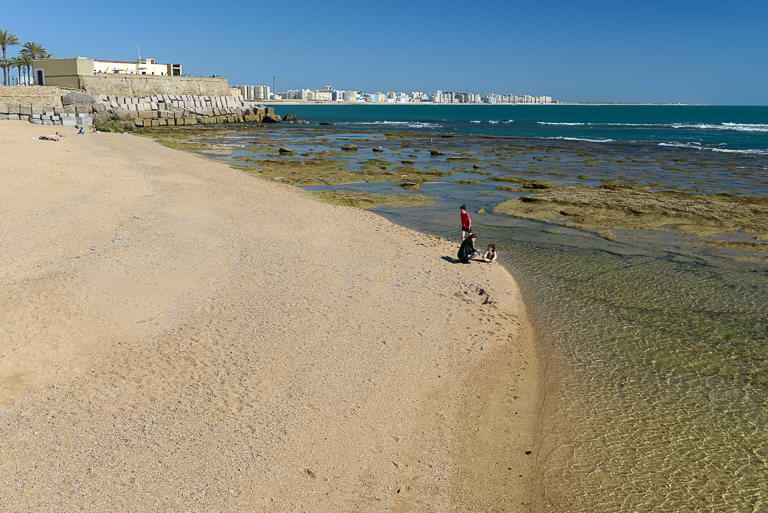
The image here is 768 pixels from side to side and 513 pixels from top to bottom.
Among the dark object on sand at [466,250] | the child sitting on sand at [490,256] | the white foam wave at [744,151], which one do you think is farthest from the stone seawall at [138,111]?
the white foam wave at [744,151]

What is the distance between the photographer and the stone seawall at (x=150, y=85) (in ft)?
227

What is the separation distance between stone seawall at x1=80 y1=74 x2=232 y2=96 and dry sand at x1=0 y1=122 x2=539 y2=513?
59.6m

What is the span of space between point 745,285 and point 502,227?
26.9 feet

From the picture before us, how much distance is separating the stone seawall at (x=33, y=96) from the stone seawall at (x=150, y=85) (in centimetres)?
682

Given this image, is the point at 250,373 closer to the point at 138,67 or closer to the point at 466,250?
the point at 466,250

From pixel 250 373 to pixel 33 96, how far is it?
59125 mm

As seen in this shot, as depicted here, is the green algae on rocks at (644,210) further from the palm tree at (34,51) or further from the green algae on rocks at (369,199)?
the palm tree at (34,51)

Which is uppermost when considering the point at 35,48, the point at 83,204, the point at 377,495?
the point at 35,48

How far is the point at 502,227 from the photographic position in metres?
21.3

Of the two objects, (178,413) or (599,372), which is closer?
(178,413)

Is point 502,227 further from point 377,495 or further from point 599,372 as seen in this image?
point 377,495

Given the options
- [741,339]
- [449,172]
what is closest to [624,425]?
[741,339]

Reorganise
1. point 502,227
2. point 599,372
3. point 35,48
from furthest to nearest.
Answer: point 35,48 → point 502,227 → point 599,372

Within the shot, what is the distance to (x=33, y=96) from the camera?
56.5 metres
